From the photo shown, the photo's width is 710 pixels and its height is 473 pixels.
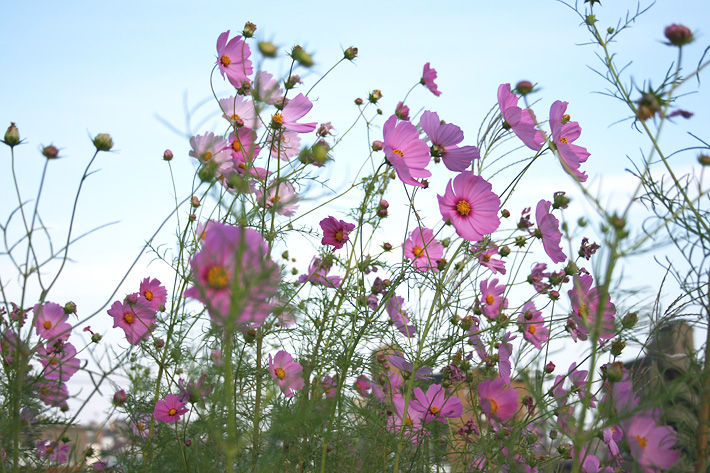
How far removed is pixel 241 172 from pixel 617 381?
0.86 m

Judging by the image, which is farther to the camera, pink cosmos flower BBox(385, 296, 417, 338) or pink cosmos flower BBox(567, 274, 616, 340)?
pink cosmos flower BBox(385, 296, 417, 338)

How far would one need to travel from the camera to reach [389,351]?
158cm

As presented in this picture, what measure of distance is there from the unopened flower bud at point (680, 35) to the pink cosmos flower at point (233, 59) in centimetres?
92

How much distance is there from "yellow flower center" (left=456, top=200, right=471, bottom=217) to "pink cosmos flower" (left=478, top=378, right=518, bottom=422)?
A: 0.36 m

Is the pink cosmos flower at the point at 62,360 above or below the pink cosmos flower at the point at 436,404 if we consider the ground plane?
above

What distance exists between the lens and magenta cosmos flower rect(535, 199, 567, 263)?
52.2 inches

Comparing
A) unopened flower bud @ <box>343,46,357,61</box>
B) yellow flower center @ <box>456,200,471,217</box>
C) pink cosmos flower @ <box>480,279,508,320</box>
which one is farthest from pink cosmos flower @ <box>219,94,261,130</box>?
pink cosmos flower @ <box>480,279,508,320</box>

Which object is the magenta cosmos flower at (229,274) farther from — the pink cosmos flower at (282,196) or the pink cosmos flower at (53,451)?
the pink cosmos flower at (53,451)

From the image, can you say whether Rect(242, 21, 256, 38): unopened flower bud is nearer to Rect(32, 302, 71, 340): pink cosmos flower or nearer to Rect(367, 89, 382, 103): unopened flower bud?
Rect(367, 89, 382, 103): unopened flower bud

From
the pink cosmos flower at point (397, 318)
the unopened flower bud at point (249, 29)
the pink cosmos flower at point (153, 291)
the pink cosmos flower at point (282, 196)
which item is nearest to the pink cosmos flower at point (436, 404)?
the pink cosmos flower at point (397, 318)

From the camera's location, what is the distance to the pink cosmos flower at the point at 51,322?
1539 millimetres

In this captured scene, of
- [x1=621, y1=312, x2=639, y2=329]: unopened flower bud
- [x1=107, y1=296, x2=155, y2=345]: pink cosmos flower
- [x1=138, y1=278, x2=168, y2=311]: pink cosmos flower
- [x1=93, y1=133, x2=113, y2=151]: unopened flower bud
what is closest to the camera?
[x1=93, y1=133, x2=113, y2=151]: unopened flower bud

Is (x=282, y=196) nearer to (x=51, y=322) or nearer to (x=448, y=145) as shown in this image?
(x=448, y=145)

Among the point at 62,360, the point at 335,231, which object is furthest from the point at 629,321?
the point at 62,360
